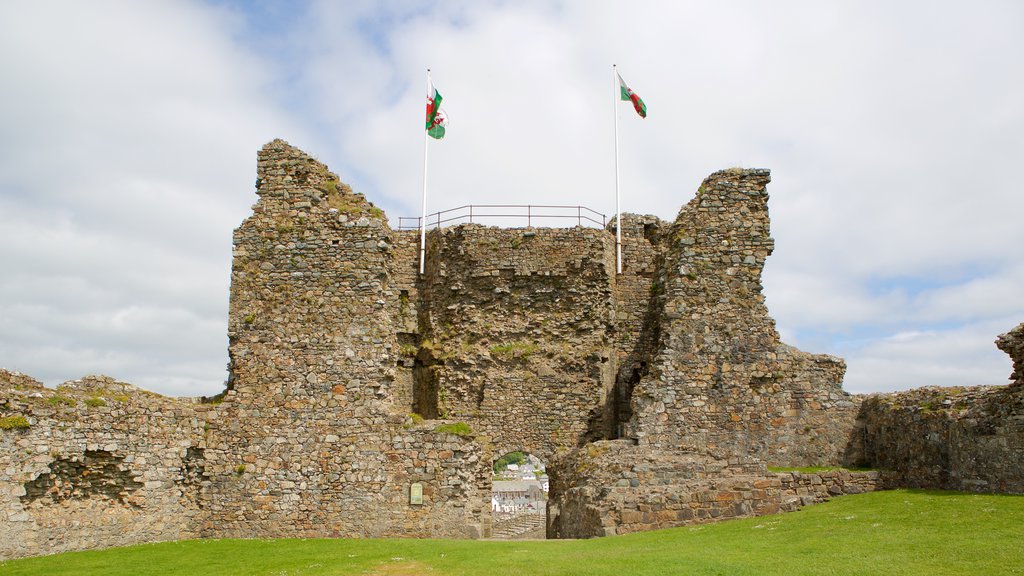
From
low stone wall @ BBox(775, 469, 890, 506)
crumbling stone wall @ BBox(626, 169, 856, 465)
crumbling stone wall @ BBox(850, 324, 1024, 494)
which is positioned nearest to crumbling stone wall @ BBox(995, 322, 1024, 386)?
crumbling stone wall @ BBox(850, 324, 1024, 494)

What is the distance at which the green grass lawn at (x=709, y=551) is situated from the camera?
10383mm

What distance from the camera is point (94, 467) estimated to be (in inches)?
645

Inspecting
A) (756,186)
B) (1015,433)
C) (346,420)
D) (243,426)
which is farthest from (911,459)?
(243,426)

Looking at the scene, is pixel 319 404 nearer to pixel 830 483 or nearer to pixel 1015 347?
pixel 830 483

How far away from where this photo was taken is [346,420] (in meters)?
18.6

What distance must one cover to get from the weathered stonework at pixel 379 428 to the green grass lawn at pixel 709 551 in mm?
1099

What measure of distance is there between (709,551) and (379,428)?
9096mm

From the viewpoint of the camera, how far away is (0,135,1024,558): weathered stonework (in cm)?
1602

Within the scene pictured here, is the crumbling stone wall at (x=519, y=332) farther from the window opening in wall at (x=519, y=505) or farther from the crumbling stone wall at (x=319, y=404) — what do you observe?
the window opening in wall at (x=519, y=505)

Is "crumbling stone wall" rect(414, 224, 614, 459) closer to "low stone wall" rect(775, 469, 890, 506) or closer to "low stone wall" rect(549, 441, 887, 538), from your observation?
"low stone wall" rect(549, 441, 887, 538)

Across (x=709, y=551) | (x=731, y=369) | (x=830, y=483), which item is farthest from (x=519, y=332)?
(x=709, y=551)

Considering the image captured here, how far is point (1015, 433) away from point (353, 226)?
49.5 feet

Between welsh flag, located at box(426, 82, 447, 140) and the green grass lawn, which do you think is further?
welsh flag, located at box(426, 82, 447, 140)

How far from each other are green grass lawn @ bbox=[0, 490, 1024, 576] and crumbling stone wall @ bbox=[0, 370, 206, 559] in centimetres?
72
